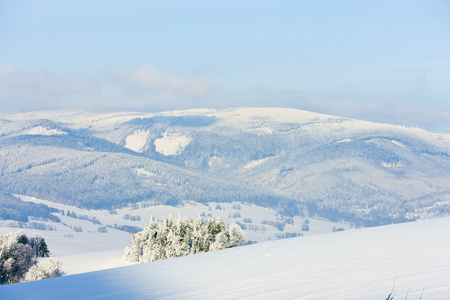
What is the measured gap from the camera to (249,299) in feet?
43.1

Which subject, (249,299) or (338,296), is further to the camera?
(249,299)

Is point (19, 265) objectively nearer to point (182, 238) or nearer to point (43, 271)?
point (43, 271)

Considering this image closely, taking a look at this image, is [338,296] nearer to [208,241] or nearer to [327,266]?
[327,266]

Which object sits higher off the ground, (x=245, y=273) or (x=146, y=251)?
(x=245, y=273)

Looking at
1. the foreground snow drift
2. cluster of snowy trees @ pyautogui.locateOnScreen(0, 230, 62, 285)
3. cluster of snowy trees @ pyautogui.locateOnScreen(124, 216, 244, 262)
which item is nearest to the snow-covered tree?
cluster of snowy trees @ pyautogui.locateOnScreen(0, 230, 62, 285)

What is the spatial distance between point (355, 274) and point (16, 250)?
223 feet

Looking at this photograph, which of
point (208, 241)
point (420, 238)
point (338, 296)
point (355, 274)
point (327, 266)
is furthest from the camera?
point (208, 241)

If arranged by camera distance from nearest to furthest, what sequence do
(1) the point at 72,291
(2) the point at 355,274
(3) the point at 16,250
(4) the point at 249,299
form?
(4) the point at 249,299, (2) the point at 355,274, (1) the point at 72,291, (3) the point at 16,250

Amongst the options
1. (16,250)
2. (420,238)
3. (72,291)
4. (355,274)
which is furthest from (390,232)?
(16,250)

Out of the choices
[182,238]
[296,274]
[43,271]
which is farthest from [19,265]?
[296,274]

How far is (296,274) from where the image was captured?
1559 centimetres

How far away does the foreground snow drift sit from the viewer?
12777 millimetres

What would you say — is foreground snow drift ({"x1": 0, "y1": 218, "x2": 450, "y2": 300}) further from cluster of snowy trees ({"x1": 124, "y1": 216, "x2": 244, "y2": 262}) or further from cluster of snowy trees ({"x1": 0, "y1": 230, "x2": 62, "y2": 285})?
cluster of snowy trees ({"x1": 0, "y1": 230, "x2": 62, "y2": 285})

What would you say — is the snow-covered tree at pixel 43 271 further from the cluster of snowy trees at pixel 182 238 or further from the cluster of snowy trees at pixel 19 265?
the cluster of snowy trees at pixel 182 238
